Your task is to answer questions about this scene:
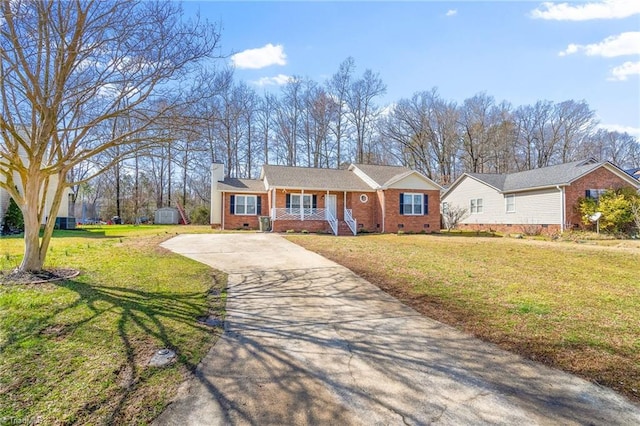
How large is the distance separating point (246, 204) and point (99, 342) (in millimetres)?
18008

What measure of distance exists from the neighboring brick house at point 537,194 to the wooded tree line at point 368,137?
11.8 meters

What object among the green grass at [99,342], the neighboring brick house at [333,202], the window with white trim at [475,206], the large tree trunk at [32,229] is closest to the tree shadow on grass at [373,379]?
the green grass at [99,342]

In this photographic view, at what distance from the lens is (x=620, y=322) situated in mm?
4672

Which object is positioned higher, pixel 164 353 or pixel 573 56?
pixel 573 56

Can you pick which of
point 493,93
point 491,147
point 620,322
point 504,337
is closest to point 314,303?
point 504,337

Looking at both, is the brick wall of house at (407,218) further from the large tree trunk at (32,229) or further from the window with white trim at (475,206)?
the large tree trunk at (32,229)

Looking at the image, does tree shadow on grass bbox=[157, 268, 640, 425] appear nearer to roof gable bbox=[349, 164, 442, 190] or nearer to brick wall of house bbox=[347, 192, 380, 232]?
brick wall of house bbox=[347, 192, 380, 232]

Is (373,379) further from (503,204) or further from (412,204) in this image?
(503,204)

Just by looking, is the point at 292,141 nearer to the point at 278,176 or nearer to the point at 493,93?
the point at 278,176

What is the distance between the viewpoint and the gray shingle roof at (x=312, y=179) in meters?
20.2

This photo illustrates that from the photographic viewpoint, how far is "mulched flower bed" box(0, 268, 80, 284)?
18.6ft

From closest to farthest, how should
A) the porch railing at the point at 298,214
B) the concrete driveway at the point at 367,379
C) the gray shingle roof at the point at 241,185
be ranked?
1. the concrete driveway at the point at 367,379
2. the porch railing at the point at 298,214
3. the gray shingle roof at the point at 241,185

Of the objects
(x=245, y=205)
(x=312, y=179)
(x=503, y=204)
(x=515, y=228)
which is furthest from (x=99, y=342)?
(x=503, y=204)

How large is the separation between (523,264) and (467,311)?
5252 millimetres
